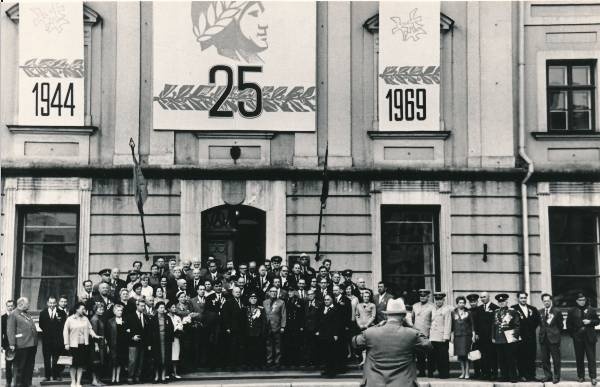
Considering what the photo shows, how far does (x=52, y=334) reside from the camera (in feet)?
54.0

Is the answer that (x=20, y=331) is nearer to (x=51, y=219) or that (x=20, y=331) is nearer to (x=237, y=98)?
(x=51, y=219)

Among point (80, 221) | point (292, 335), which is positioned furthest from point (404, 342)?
point (80, 221)

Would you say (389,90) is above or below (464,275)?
above

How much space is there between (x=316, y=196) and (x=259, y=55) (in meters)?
3.61

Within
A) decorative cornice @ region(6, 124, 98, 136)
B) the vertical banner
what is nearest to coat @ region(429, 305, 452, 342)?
the vertical banner

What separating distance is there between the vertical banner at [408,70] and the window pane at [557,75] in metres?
2.76

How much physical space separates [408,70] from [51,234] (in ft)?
30.1

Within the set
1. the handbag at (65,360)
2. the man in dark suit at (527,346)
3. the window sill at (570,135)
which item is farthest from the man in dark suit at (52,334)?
the window sill at (570,135)

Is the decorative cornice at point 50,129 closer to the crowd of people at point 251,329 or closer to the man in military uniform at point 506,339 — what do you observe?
the crowd of people at point 251,329

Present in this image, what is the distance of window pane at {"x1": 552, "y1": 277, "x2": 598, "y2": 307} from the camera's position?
19922 mm

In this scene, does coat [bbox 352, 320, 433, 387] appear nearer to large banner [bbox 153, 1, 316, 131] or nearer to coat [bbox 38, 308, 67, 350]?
coat [bbox 38, 308, 67, 350]

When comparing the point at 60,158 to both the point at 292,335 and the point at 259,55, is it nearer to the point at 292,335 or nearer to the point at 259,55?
the point at 259,55

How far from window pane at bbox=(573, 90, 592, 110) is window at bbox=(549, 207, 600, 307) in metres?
2.43

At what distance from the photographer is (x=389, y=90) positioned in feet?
66.1
